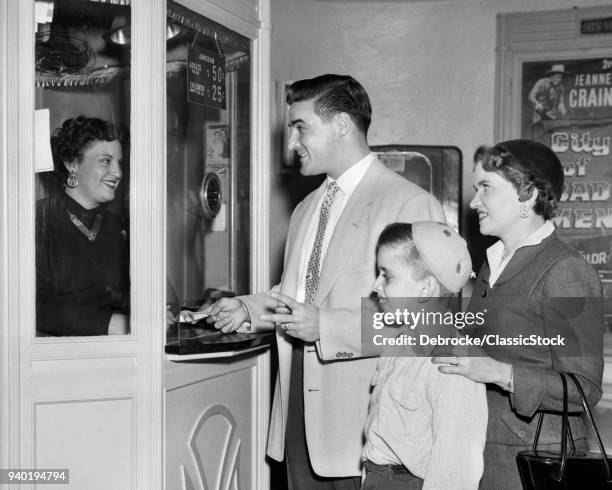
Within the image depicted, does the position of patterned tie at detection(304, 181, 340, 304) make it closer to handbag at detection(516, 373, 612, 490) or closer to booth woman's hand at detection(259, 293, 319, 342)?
booth woman's hand at detection(259, 293, 319, 342)

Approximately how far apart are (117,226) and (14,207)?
0.34 m

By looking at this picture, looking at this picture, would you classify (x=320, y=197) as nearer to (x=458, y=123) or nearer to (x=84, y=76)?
(x=84, y=76)

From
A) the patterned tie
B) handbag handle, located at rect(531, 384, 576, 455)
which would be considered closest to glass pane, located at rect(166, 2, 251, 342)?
the patterned tie

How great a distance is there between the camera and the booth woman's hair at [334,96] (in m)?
2.80

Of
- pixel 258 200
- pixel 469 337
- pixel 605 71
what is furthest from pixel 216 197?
pixel 605 71

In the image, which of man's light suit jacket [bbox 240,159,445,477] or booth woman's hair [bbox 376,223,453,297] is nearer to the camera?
booth woman's hair [bbox 376,223,453,297]

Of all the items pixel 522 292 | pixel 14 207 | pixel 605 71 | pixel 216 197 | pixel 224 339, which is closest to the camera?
pixel 522 292

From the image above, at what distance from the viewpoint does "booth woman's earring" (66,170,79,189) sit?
8.56 feet

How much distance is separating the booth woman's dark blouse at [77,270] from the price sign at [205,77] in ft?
1.88

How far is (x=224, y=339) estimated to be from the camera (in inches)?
112

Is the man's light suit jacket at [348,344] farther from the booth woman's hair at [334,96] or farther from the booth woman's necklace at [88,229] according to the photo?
the booth woman's necklace at [88,229]

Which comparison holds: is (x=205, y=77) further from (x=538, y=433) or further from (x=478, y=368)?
(x=538, y=433)

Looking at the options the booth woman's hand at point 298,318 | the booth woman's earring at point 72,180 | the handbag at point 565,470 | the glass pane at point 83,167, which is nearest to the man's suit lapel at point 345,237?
the booth woman's hand at point 298,318

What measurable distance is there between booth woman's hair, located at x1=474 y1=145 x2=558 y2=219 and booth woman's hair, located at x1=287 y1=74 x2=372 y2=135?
75cm
